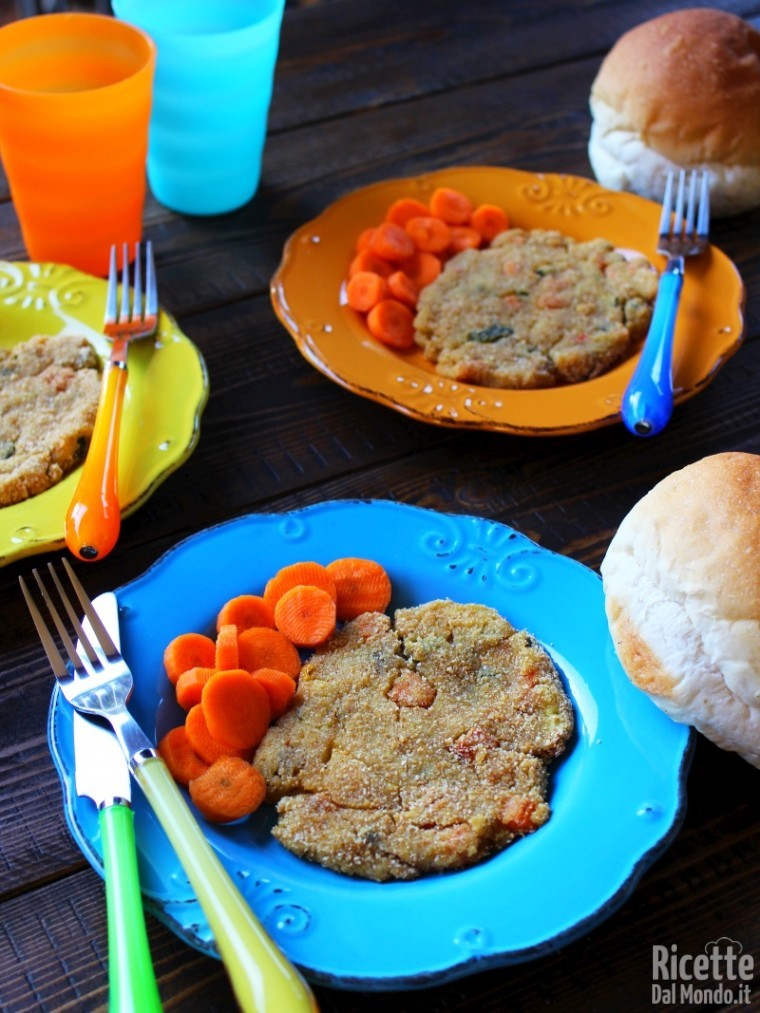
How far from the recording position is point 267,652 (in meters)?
0.96

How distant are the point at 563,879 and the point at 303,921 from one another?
208 mm

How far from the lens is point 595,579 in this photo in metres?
1.03

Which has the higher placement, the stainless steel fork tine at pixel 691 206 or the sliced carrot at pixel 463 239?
the stainless steel fork tine at pixel 691 206

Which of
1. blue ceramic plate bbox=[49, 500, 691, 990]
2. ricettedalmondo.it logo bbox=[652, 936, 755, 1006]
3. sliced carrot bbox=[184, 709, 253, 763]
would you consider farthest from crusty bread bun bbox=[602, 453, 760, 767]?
sliced carrot bbox=[184, 709, 253, 763]

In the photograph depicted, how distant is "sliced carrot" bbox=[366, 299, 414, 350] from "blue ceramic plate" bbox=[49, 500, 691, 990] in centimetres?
34

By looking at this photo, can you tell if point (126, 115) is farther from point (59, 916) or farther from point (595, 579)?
point (59, 916)

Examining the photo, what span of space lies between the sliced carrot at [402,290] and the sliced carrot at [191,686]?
2.17 ft

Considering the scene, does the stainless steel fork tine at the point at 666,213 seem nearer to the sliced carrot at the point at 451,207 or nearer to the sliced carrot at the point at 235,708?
the sliced carrot at the point at 451,207

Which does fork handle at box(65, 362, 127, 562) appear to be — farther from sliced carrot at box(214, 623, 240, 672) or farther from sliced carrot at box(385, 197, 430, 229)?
sliced carrot at box(385, 197, 430, 229)

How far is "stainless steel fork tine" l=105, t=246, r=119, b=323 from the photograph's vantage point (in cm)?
131

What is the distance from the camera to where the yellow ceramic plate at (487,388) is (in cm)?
123

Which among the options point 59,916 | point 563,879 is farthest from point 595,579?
point 59,916

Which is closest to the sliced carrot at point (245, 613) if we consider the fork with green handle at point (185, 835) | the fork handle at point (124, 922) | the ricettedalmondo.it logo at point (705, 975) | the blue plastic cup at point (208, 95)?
the fork with green handle at point (185, 835)

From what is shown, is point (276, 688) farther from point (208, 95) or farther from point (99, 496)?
point (208, 95)
